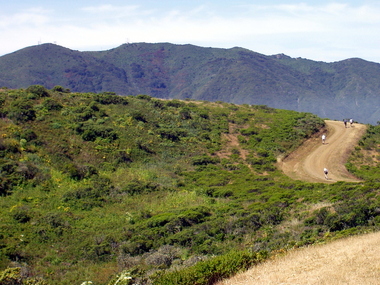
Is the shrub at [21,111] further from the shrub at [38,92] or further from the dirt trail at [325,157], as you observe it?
the dirt trail at [325,157]

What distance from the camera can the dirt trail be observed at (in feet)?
107

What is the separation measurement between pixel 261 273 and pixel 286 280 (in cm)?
83

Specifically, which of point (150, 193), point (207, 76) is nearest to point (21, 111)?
point (150, 193)

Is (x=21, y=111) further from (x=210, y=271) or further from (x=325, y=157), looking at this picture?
(x=210, y=271)

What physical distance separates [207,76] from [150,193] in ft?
422

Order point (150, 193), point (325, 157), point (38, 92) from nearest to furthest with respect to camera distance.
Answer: point (150, 193), point (325, 157), point (38, 92)

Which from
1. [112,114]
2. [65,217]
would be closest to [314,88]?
[112,114]

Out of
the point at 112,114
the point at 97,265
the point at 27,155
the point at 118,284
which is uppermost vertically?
the point at 112,114

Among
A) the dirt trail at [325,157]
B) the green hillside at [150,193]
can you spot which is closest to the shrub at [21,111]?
the green hillside at [150,193]

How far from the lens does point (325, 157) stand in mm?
37312

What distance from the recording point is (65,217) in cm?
2002

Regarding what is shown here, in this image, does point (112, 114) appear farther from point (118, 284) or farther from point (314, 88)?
point (314, 88)

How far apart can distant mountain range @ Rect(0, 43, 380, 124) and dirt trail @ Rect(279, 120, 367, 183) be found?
7943 centimetres

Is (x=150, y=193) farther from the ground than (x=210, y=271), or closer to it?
closer to it
